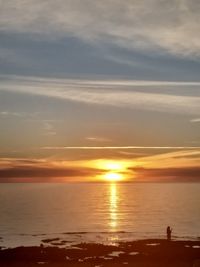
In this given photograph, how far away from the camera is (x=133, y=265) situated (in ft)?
170

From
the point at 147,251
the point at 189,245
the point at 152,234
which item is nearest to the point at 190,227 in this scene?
the point at 152,234

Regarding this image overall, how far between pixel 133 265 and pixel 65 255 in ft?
34.3

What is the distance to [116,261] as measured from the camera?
55.0 m

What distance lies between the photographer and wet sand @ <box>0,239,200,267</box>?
53.7 metres

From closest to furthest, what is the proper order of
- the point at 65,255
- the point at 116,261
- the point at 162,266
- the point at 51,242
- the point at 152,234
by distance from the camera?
the point at 162,266, the point at 116,261, the point at 65,255, the point at 51,242, the point at 152,234

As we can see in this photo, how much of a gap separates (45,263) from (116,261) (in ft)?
25.7

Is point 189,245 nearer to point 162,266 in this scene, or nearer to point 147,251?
point 147,251

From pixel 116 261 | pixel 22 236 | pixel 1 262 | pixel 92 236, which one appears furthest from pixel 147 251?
pixel 22 236

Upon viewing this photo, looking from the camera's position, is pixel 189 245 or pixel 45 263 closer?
pixel 45 263

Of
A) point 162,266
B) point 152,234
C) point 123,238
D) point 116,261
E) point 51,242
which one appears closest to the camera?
point 162,266

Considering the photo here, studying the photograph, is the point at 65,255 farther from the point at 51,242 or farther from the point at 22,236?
the point at 22,236

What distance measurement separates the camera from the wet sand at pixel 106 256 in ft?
176

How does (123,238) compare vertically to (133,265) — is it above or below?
above

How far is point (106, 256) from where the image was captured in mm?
58406
